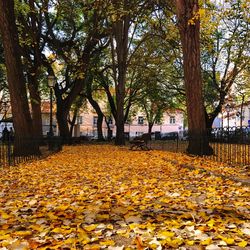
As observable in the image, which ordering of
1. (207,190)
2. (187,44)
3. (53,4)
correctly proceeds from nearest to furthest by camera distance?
1. (207,190)
2. (187,44)
3. (53,4)

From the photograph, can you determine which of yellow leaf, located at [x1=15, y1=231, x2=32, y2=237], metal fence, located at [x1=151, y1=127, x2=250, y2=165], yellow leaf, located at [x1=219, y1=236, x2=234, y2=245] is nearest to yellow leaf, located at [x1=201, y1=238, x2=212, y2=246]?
yellow leaf, located at [x1=219, y1=236, x2=234, y2=245]

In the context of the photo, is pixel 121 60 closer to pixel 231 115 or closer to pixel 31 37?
pixel 31 37

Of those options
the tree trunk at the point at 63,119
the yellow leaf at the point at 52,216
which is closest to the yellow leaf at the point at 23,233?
the yellow leaf at the point at 52,216

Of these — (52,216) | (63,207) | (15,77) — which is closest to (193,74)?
(15,77)

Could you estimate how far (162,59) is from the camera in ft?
109

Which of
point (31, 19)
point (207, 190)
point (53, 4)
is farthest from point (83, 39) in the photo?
point (207, 190)

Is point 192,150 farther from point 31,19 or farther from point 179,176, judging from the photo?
point 31,19

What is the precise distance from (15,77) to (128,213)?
1137 cm

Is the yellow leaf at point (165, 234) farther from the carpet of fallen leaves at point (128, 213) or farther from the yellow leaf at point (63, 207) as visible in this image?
the yellow leaf at point (63, 207)

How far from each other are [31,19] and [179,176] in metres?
16.9

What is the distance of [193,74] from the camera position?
1277 cm

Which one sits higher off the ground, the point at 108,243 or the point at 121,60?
the point at 121,60

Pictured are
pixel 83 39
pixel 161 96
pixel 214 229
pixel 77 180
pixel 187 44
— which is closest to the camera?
pixel 214 229

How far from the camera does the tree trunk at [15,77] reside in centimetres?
1440
